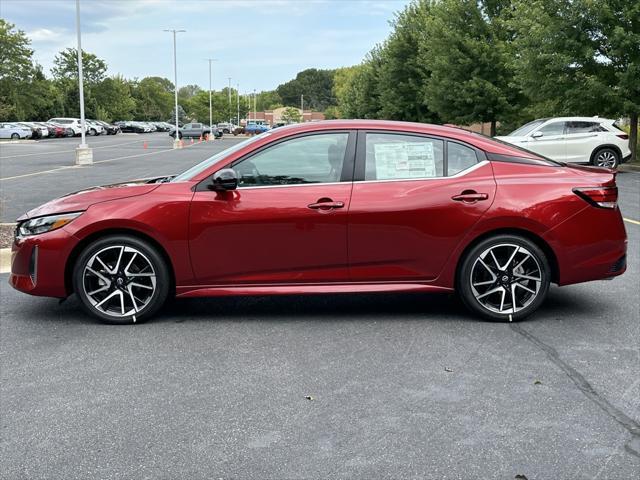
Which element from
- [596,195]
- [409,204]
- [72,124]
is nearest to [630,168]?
[596,195]

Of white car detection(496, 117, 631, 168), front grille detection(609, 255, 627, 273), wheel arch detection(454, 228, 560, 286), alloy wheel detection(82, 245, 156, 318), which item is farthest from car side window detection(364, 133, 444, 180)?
white car detection(496, 117, 631, 168)

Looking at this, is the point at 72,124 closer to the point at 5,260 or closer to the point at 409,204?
the point at 5,260

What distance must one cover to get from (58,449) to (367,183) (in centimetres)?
300

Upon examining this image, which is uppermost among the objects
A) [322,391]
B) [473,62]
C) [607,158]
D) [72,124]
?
[473,62]

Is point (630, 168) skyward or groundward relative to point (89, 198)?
groundward

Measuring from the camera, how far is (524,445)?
3391mm

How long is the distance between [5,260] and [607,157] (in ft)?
57.7

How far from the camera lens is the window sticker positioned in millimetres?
5477

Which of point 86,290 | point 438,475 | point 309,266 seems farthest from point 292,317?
point 438,475

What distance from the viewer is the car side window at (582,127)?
20453 millimetres

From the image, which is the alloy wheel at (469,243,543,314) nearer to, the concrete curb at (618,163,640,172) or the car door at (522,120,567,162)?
the car door at (522,120,567,162)

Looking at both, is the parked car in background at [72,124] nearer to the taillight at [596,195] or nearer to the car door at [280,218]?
the car door at [280,218]

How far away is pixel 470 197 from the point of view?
5363 mm

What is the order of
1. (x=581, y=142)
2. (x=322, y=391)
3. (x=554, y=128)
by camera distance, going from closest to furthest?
1. (x=322, y=391)
2. (x=581, y=142)
3. (x=554, y=128)
